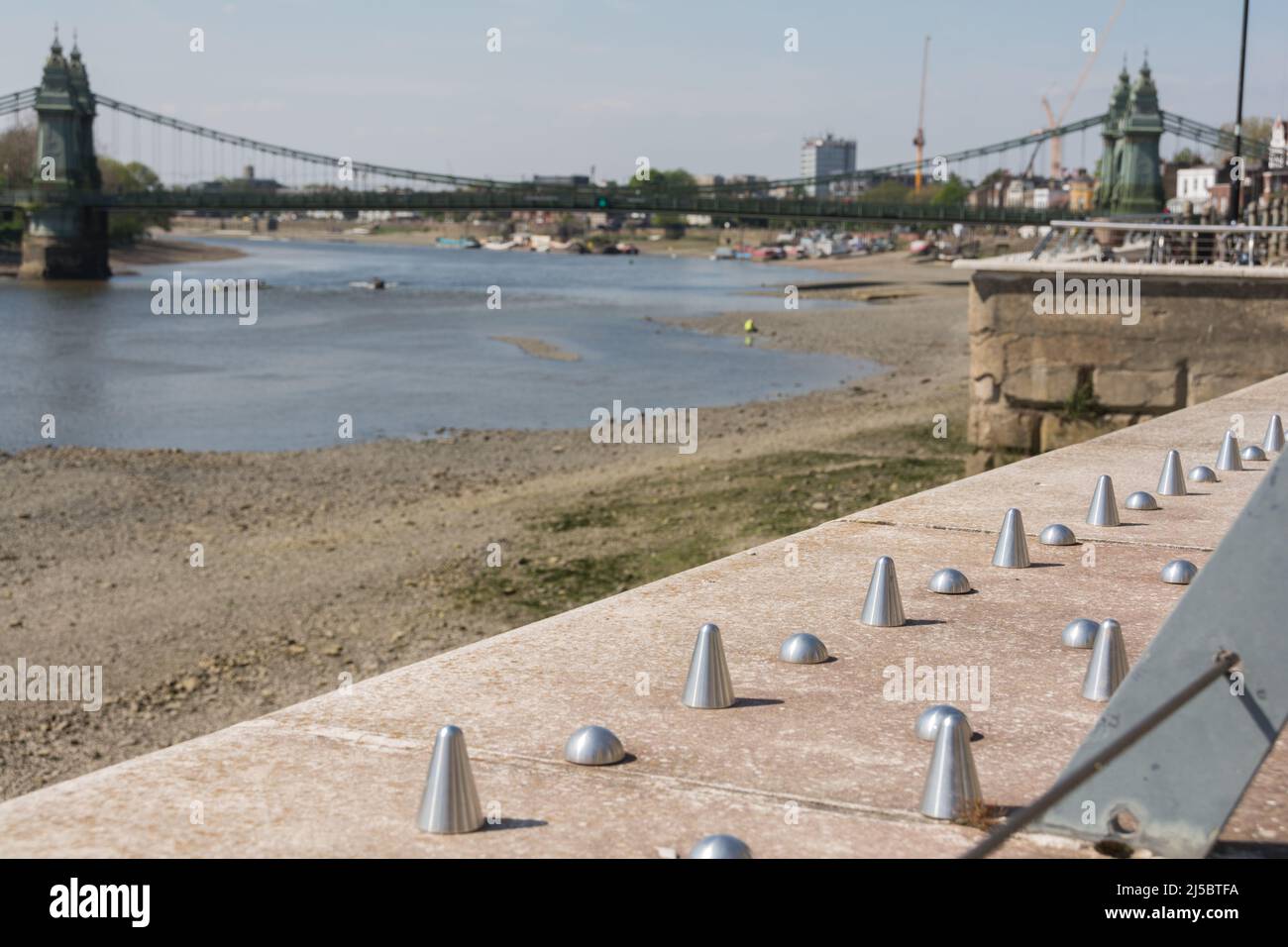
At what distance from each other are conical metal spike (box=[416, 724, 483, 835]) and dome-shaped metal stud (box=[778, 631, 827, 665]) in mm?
1227

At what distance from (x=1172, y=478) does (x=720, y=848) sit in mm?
4086

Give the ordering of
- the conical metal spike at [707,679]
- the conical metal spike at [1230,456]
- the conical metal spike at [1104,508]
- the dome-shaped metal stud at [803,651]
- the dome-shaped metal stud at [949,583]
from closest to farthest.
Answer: the conical metal spike at [707,679] < the dome-shaped metal stud at [803,651] < the dome-shaped metal stud at [949,583] < the conical metal spike at [1104,508] < the conical metal spike at [1230,456]

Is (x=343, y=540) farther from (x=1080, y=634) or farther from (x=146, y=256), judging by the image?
(x=146, y=256)

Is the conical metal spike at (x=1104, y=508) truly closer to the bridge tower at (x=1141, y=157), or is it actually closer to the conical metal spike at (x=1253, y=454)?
the conical metal spike at (x=1253, y=454)

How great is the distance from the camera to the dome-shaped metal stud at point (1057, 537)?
489 centimetres

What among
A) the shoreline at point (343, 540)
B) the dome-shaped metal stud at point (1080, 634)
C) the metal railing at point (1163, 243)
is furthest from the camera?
the metal railing at point (1163, 243)

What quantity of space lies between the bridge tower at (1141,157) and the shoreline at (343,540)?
163 ft

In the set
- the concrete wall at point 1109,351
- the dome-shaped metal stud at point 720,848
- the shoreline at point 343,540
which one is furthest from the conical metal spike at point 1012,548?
the concrete wall at point 1109,351

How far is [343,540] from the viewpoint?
15.3 m

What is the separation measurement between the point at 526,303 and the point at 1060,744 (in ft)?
240

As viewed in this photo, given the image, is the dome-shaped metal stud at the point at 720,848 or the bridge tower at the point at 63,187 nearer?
the dome-shaped metal stud at the point at 720,848
